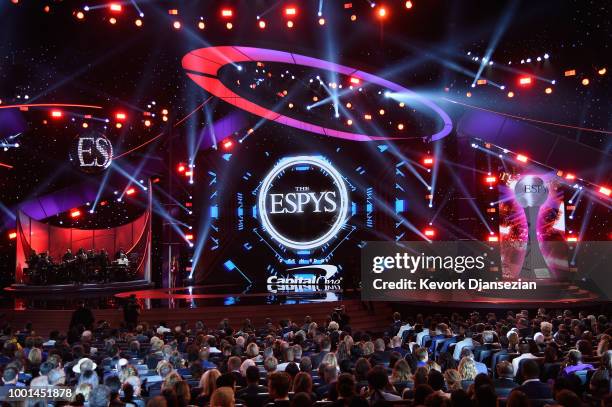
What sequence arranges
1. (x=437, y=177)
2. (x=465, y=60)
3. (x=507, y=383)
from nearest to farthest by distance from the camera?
(x=507, y=383)
(x=465, y=60)
(x=437, y=177)

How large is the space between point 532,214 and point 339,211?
6.94 metres

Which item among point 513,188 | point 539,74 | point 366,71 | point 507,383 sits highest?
point 539,74

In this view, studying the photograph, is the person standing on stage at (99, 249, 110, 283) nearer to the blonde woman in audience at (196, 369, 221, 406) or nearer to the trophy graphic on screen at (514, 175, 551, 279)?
the trophy graphic on screen at (514, 175, 551, 279)

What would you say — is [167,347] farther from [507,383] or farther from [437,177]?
[437,177]

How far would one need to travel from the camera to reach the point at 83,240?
26.5 m

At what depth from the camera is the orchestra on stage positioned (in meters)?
23.1

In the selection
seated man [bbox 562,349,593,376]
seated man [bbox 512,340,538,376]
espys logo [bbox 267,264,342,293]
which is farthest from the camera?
espys logo [bbox 267,264,342,293]

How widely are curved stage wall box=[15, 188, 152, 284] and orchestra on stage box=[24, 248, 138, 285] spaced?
2.97ft

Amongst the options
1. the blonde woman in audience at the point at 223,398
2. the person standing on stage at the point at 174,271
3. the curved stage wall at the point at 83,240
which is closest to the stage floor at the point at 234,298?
the person standing on stage at the point at 174,271

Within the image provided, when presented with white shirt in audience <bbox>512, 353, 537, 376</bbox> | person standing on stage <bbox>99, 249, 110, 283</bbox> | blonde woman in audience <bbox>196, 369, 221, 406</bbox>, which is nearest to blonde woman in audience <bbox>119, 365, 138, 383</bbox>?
blonde woman in audience <bbox>196, 369, 221, 406</bbox>

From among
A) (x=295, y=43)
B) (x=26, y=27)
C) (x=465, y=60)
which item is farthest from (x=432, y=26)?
(x=26, y=27)

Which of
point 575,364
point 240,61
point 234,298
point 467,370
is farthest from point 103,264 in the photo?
point 575,364

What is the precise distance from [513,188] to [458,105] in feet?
18.7

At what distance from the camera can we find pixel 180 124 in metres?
24.0
